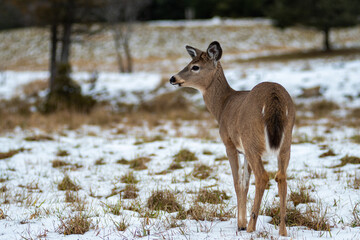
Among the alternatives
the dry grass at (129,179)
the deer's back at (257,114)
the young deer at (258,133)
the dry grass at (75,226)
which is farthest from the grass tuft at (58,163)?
the deer's back at (257,114)

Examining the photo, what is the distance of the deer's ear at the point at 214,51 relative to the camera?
416 centimetres

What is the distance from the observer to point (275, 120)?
3.00m

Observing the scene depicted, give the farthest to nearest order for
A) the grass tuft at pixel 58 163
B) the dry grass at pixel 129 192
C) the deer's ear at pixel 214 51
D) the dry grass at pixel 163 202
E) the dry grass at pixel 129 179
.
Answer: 1. the grass tuft at pixel 58 163
2. the dry grass at pixel 129 179
3. the dry grass at pixel 129 192
4. the deer's ear at pixel 214 51
5. the dry grass at pixel 163 202

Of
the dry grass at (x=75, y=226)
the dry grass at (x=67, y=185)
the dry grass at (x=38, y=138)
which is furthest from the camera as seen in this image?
the dry grass at (x=38, y=138)

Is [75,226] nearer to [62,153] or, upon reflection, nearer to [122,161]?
[122,161]

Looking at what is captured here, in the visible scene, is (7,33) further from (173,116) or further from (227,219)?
(227,219)

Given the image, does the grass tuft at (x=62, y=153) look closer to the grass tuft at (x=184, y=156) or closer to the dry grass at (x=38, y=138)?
the dry grass at (x=38, y=138)

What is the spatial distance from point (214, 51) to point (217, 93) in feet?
Answer: 1.71

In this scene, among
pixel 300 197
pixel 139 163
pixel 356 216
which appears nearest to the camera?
pixel 356 216

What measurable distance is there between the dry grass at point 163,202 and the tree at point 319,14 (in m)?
29.1

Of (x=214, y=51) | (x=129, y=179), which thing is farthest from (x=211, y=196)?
(x=214, y=51)

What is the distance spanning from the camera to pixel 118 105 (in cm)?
1434

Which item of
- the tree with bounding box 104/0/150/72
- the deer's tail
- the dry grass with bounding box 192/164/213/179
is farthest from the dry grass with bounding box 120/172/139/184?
the tree with bounding box 104/0/150/72

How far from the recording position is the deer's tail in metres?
2.95
